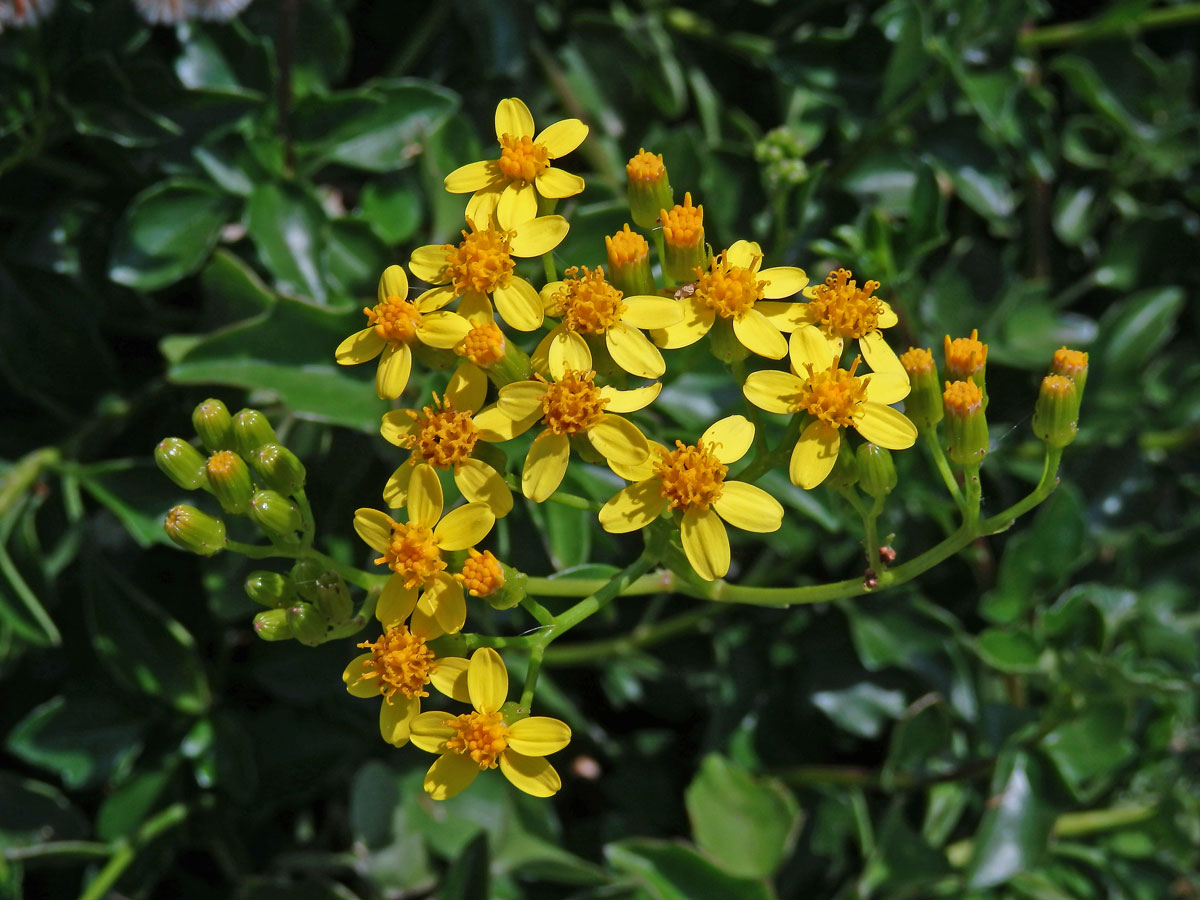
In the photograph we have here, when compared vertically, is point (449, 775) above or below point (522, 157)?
below

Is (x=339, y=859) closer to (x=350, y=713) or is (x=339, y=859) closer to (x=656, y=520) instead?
(x=350, y=713)

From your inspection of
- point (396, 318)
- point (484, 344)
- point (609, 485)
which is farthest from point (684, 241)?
point (609, 485)

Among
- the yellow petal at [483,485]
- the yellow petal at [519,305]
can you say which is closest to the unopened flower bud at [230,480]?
the yellow petal at [483,485]

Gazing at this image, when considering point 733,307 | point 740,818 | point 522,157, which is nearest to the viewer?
point 733,307

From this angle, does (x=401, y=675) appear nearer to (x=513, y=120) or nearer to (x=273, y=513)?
(x=273, y=513)

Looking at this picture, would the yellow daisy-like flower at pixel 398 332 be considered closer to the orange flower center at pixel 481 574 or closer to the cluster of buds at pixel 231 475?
the cluster of buds at pixel 231 475

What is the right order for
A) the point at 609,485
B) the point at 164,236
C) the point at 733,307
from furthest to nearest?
the point at 164,236 < the point at 609,485 < the point at 733,307

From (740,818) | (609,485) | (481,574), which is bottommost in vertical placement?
(740,818)

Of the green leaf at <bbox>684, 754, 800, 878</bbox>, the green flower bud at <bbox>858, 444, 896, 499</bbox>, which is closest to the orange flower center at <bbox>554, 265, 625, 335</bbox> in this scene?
the green flower bud at <bbox>858, 444, 896, 499</bbox>
